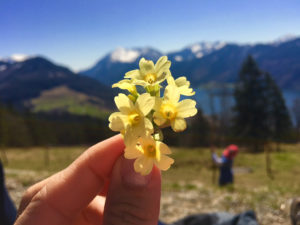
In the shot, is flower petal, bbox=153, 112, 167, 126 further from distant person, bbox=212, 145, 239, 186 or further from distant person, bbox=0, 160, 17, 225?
distant person, bbox=212, 145, 239, 186

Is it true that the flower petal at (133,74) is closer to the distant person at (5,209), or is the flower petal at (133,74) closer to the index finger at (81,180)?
the index finger at (81,180)

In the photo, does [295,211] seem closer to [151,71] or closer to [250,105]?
[151,71]

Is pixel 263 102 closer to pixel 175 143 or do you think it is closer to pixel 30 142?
pixel 175 143

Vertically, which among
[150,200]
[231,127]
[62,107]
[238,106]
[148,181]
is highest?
[148,181]

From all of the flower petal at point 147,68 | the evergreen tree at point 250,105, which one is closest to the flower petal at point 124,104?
the flower petal at point 147,68

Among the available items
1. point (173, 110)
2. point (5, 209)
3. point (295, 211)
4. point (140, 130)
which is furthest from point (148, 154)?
point (5, 209)

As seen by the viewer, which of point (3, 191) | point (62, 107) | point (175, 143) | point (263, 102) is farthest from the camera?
point (62, 107)

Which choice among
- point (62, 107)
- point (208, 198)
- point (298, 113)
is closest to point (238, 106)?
point (208, 198)
